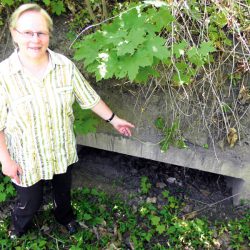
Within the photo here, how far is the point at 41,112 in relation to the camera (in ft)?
7.66

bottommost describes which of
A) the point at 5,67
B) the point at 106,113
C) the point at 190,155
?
the point at 190,155

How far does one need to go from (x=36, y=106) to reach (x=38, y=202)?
1018 millimetres

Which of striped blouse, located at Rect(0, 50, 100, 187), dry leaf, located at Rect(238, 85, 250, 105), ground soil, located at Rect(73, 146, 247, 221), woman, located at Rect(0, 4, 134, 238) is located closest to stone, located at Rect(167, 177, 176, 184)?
ground soil, located at Rect(73, 146, 247, 221)

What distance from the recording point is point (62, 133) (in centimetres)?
254

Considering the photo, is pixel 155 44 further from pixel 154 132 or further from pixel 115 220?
pixel 115 220

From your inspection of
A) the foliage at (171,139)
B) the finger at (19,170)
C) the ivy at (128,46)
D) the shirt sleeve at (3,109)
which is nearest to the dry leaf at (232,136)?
the foliage at (171,139)

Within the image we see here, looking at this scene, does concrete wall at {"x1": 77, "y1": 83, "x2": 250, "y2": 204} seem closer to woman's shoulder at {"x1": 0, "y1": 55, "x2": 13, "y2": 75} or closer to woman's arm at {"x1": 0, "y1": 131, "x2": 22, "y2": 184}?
woman's arm at {"x1": 0, "y1": 131, "x2": 22, "y2": 184}

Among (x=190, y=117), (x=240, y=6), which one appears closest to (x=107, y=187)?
(x=190, y=117)

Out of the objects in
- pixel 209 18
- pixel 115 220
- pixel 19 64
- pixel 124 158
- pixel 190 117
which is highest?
pixel 209 18

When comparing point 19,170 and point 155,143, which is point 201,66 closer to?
point 155,143

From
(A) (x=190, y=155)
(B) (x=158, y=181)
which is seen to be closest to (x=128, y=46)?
(A) (x=190, y=155)

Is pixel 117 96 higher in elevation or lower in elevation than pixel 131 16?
lower

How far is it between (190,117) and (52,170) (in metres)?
1.47

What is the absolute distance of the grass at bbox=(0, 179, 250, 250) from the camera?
3.31m
